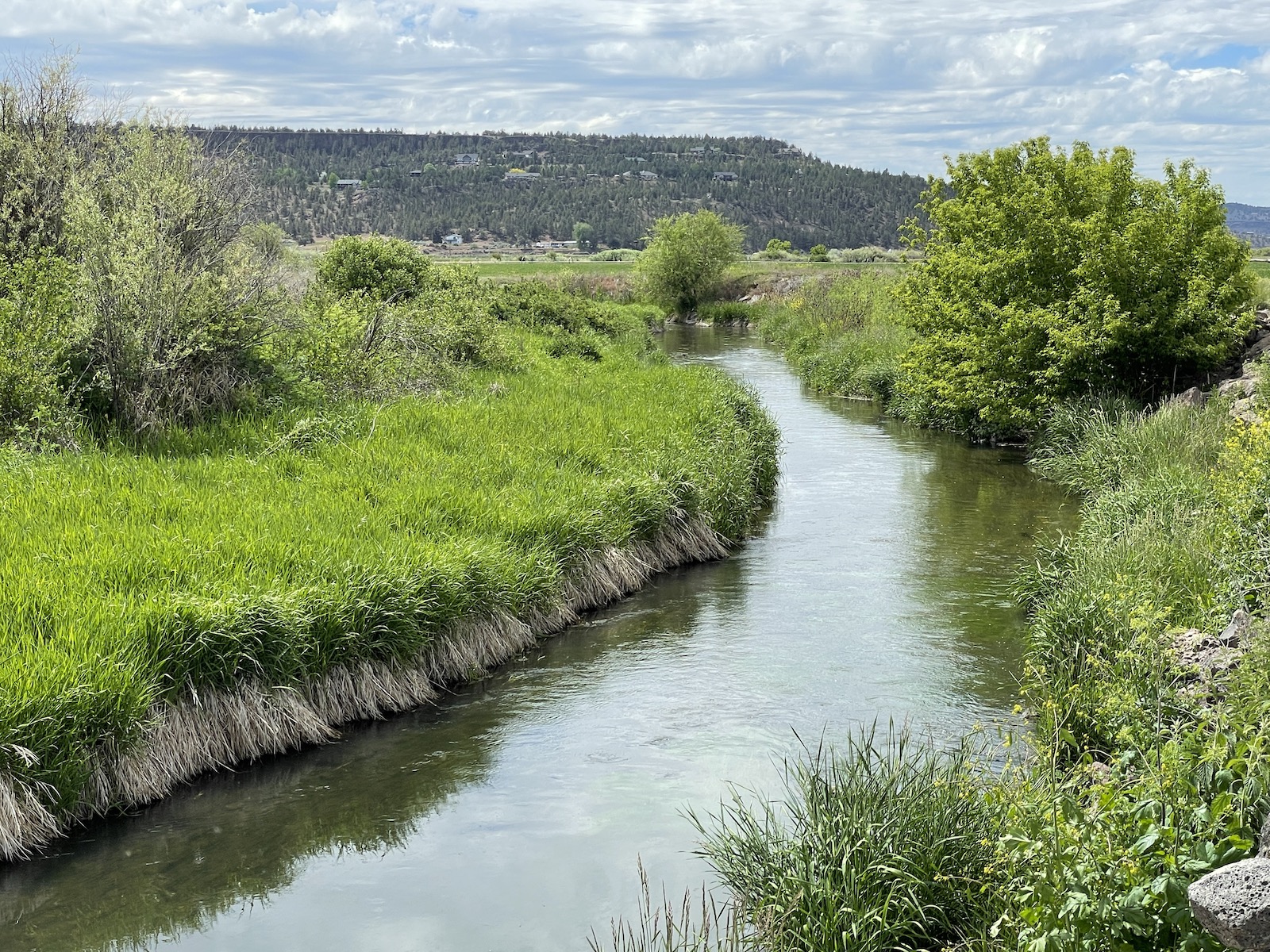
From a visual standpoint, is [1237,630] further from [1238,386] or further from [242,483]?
[1238,386]

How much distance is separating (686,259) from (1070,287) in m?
40.9

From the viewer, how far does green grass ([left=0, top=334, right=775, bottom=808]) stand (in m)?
8.38

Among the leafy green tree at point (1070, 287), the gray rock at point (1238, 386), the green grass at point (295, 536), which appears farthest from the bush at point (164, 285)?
the gray rock at point (1238, 386)

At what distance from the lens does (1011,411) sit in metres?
24.3

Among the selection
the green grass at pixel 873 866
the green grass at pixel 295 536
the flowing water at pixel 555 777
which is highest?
the green grass at pixel 295 536

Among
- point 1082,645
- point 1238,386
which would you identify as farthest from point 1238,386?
point 1082,645

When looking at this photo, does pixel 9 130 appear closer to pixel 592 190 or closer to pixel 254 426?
pixel 254 426

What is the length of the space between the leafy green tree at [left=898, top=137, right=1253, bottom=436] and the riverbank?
28.4ft

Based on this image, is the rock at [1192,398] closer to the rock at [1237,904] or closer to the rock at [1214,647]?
the rock at [1214,647]

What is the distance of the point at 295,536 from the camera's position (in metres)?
11.3

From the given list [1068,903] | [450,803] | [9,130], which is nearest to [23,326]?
[9,130]

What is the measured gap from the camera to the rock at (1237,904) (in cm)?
412

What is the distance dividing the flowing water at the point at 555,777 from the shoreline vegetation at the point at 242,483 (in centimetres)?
47

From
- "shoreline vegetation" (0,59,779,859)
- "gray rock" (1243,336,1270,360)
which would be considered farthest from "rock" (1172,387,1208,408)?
"shoreline vegetation" (0,59,779,859)
